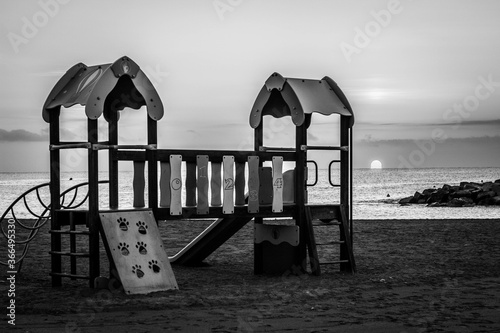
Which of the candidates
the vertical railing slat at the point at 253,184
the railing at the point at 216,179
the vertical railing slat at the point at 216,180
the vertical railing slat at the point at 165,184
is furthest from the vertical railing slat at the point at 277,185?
the vertical railing slat at the point at 165,184

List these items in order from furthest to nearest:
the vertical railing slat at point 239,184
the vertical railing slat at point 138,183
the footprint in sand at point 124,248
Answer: the vertical railing slat at point 239,184 → the vertical railing slat at point 138,183 → the footprint in sand at point 124,248

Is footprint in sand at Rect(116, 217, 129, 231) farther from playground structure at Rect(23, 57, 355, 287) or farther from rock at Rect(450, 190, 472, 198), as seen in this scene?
rock at Rect(450, 190, 472, 198)

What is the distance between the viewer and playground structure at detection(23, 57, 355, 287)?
420 inches

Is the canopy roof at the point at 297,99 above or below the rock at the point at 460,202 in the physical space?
above

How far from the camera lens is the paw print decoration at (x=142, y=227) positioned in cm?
1061

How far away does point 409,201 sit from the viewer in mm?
45688

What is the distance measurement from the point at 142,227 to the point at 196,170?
132 cm

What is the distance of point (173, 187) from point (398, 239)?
841 cm

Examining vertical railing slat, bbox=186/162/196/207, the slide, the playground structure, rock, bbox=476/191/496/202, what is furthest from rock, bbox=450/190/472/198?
vertical railing slat, bbox=186/162/196/207

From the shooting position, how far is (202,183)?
1152cm

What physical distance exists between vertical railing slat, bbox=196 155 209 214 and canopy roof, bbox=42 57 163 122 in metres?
0.90

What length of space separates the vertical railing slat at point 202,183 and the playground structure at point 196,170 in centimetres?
1

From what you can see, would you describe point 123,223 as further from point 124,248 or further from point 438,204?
point 438,204

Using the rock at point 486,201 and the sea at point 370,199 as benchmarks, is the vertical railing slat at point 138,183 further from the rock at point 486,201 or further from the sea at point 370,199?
the rock at point 486,201
